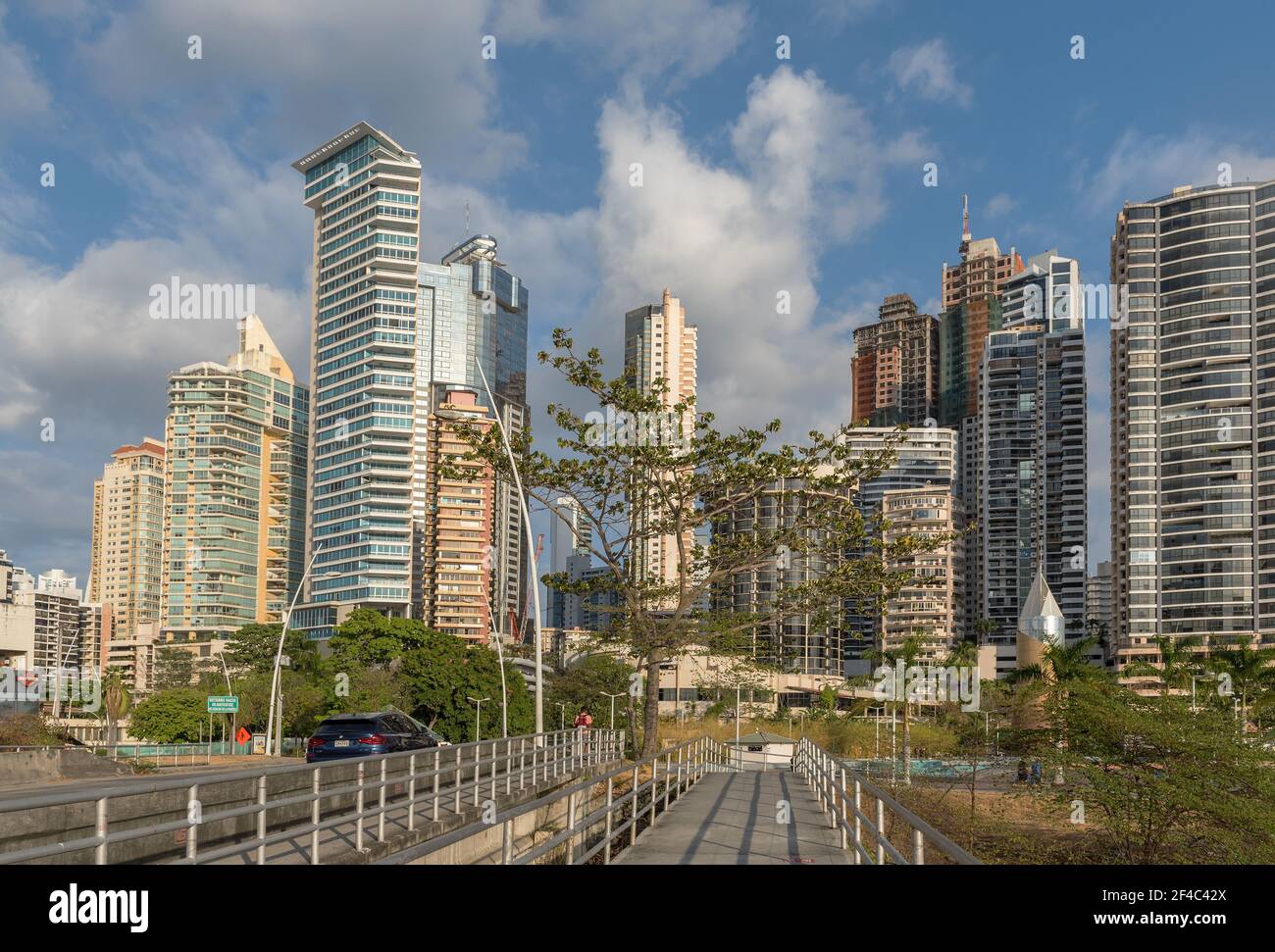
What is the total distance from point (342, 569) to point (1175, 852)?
15548 cm

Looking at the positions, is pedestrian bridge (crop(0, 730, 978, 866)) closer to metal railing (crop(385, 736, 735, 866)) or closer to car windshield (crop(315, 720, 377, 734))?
metal railing (crop(385, 736, 735, 866))

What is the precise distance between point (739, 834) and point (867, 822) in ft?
18.2

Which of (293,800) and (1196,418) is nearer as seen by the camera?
(293,800)

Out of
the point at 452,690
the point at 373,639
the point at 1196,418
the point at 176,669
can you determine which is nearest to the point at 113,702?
the point at 373,639

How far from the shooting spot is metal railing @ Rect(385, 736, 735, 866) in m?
8.22

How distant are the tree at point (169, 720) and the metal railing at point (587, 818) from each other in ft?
176

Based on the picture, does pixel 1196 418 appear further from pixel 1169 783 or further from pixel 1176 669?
pixel 1169 783

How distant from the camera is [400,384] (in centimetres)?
17225

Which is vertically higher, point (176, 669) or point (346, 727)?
point (346, 727)

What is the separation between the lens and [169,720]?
80.9 meters

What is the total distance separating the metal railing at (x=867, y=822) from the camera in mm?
7993

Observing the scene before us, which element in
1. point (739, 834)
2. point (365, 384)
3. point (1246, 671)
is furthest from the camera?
point (365, 384)
